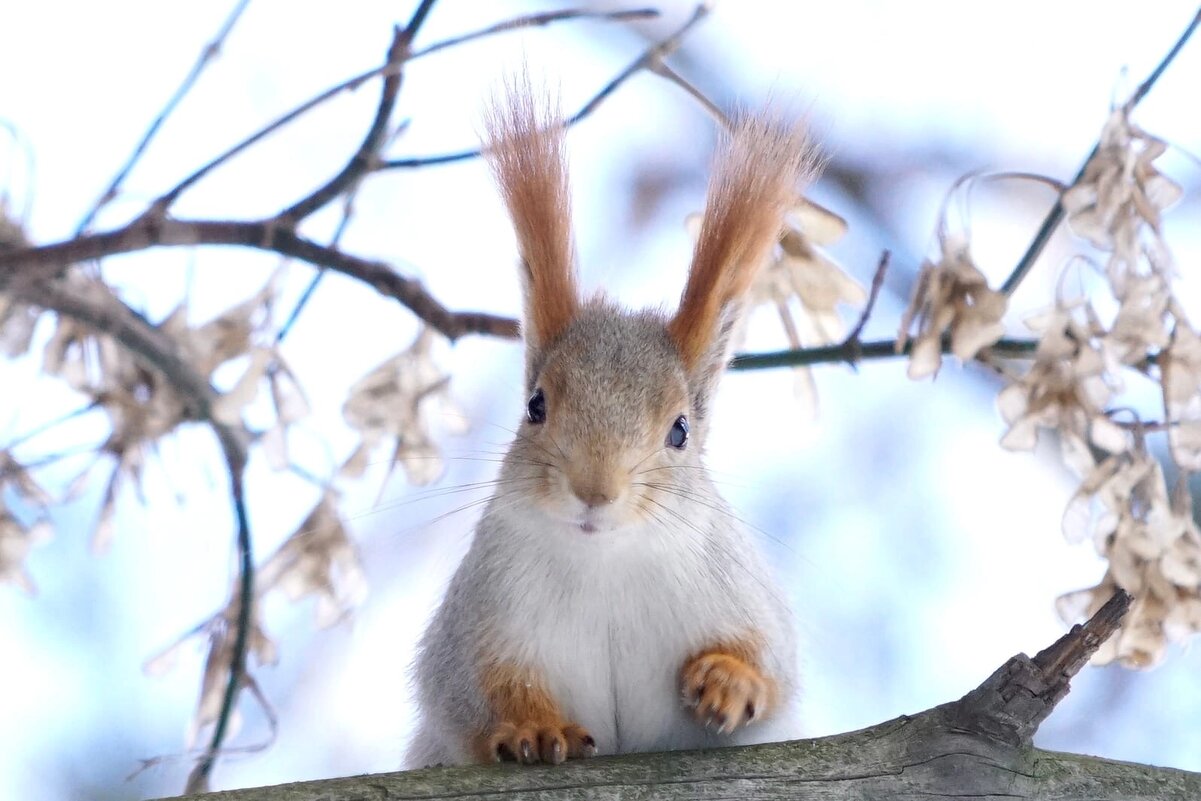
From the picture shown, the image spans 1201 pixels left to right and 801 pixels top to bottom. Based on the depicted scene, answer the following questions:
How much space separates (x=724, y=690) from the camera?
223cm

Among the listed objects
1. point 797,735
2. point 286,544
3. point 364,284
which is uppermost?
point 364,284

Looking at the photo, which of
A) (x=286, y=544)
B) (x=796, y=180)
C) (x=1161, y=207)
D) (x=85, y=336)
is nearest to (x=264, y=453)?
(x=286, y=544)

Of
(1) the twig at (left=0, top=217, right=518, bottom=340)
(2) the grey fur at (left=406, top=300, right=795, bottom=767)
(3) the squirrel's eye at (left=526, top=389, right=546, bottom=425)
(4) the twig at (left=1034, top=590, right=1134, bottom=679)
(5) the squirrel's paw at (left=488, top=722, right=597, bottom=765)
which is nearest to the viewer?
(4) the twig at (left=1034, top=590, right=1134, bottom=679)

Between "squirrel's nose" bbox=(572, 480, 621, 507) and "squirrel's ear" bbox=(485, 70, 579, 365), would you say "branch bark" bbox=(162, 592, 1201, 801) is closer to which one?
"squirrel's nose" bbox=(572, 480, 621, 507)

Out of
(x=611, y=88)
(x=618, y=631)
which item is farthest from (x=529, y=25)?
(x=618, y=631)

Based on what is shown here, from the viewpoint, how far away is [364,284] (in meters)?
A: 2.39

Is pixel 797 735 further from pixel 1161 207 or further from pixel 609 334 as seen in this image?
pixel 1161 207

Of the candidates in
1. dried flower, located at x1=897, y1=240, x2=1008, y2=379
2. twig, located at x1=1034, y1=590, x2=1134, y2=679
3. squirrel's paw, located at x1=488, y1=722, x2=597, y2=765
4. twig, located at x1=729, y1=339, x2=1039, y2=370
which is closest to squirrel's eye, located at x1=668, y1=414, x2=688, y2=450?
twig, located at x1=729, y1=339, x2=1039, y2=370

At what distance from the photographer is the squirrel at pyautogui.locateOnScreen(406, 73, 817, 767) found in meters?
2.26

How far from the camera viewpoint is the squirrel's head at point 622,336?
2.21 metres

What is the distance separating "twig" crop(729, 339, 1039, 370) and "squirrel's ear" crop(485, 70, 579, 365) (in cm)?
40

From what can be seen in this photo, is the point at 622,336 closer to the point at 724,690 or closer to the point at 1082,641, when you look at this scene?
the point at 724,690

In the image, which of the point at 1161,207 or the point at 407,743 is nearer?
the point at 1161,207

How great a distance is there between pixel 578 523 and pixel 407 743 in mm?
1065
